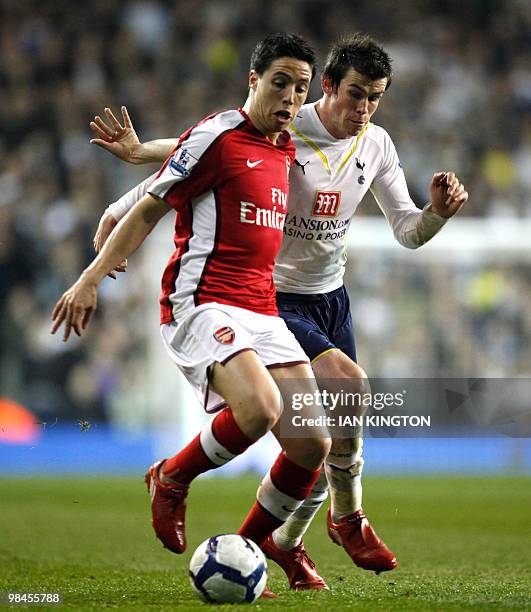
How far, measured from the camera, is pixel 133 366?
13.5 meters

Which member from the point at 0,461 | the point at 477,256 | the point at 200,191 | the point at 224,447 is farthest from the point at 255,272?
the point at 0,461

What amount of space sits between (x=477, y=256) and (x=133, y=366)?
425cm

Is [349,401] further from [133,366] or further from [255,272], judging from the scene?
[133,366]

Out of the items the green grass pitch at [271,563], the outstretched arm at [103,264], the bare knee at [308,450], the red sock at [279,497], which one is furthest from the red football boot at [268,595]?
the outstretched arm at [103,264]

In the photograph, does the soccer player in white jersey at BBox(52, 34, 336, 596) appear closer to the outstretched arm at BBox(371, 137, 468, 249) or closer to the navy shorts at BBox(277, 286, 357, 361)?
the navy shorts at BBox(277, 286, 357, 361)

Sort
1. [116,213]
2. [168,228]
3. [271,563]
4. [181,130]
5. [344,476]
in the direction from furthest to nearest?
[181,130] < [168,228] < [271,563] < [344,476] < [116,213]

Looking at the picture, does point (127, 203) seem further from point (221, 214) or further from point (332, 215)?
point (332, 215)

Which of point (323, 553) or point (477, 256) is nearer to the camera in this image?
point (323, 553)

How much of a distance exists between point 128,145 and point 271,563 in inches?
110

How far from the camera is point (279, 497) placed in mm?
4871

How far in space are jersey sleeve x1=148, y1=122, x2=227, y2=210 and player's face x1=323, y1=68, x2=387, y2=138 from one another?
0.76 metres

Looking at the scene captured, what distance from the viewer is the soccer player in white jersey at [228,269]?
4.70 meters

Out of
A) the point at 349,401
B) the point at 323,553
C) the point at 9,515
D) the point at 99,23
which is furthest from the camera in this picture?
the point at 99,23

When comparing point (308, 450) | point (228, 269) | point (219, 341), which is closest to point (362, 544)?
point (308, 450)
